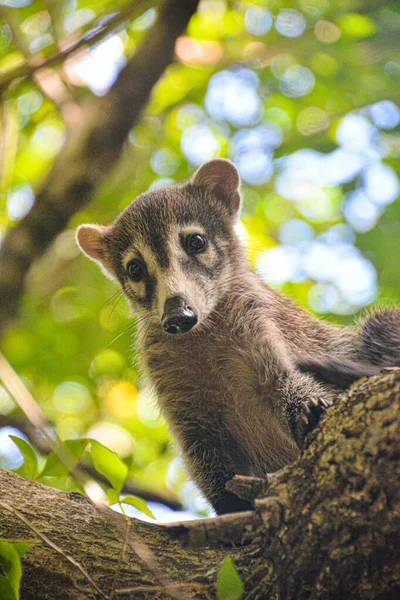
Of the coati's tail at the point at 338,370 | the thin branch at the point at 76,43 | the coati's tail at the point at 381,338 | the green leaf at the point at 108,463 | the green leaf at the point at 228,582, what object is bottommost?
the coati's tail at the point at 381,338

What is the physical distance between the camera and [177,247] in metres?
5.94

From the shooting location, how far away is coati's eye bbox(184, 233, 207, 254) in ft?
19.9

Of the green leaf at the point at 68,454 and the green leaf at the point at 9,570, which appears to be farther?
the green leaf at the point at 68,454

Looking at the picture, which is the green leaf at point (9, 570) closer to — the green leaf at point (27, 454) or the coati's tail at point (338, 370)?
the green leaf at point (27, 454)

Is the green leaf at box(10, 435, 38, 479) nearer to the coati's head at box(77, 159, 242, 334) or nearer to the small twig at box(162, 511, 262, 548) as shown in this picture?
the small twig at box(162, 511, 262, 548)

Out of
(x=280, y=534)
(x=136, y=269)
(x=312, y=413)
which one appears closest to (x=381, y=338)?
(x=312, y=413)

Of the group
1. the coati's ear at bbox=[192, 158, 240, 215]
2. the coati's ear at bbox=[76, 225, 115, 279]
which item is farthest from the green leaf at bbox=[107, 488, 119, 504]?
the coati's ear at bbox=[192, 158, 240, 215]

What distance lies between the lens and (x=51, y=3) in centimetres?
689

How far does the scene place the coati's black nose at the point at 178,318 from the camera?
519cm

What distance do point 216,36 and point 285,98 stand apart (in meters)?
1.19

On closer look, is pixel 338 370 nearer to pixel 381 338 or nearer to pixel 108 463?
pixel 381 338

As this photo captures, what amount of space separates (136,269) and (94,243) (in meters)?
0.84

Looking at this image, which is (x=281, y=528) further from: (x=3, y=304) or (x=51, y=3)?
(x=51, y=3)

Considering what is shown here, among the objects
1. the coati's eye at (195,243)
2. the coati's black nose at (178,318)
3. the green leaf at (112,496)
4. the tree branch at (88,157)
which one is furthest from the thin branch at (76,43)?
the tree branch at (88,157)
